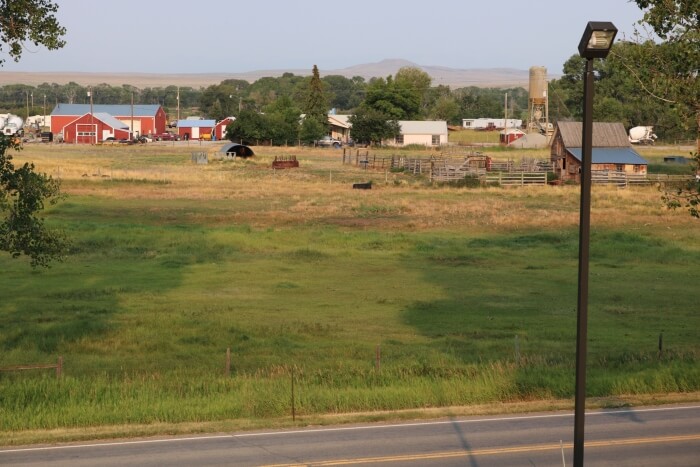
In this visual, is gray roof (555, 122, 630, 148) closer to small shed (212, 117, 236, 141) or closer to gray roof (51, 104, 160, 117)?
gray roof (51, 104, 160, 117)

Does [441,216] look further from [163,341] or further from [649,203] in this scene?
[163,341]

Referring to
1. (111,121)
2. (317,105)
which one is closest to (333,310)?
(317,105)

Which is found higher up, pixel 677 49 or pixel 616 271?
pixel 677 49

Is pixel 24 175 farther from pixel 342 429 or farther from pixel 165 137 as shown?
pixel 165 137

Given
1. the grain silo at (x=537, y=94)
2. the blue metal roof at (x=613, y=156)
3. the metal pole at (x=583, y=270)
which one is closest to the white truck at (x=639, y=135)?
the grain silo at (x=537, y=94)

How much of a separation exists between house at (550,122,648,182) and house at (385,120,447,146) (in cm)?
6499

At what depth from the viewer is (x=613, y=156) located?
88938mm

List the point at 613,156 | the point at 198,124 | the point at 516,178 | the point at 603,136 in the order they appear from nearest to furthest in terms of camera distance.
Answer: the point at 516,178 → the point at 613,156 → the point at 603,136 → the point at 198,124

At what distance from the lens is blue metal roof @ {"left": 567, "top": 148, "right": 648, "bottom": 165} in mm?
87688

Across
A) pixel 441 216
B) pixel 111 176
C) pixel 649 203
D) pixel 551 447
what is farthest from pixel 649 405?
pixel 111 176

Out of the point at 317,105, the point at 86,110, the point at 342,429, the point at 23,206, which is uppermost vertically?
the point at 317,105

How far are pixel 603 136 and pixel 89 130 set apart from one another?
106 m

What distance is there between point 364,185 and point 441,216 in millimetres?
19421

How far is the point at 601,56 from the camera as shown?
38.6 ft
